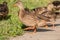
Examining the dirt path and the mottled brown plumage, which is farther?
the mottled brown plumage

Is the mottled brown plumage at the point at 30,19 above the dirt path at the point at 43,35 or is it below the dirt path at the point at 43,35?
above

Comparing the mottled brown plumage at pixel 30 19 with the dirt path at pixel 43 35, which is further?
the mottled brown plumage at pixel 30 19

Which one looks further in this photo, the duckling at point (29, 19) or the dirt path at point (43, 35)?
the duckling at point (29, 19)

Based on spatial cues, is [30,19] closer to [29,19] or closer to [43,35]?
[29,19]

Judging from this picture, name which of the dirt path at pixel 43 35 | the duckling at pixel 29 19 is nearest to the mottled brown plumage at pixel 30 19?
the duckling at pixel 29 19

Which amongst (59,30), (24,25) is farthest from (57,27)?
(24,25)

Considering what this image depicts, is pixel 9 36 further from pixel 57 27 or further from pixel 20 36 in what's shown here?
pixel 57 27

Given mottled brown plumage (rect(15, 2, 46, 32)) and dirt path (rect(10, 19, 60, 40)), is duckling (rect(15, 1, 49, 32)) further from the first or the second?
dirt path (rect(10, 19, 60, 40))

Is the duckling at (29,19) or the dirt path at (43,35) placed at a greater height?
the duckling at (29,19)

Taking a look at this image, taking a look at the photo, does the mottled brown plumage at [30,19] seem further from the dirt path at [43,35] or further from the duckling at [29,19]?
the dirt path at [43,35]

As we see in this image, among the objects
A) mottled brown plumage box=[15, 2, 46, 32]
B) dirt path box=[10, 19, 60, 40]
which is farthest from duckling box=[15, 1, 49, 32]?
dirt path box=[10, 19, 60, 40]

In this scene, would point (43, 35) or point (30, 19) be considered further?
point (30, 19)

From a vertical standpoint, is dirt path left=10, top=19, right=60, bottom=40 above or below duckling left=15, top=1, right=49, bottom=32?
below

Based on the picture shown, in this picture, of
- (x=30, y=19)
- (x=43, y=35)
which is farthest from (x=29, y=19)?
(x=43, y=35)
